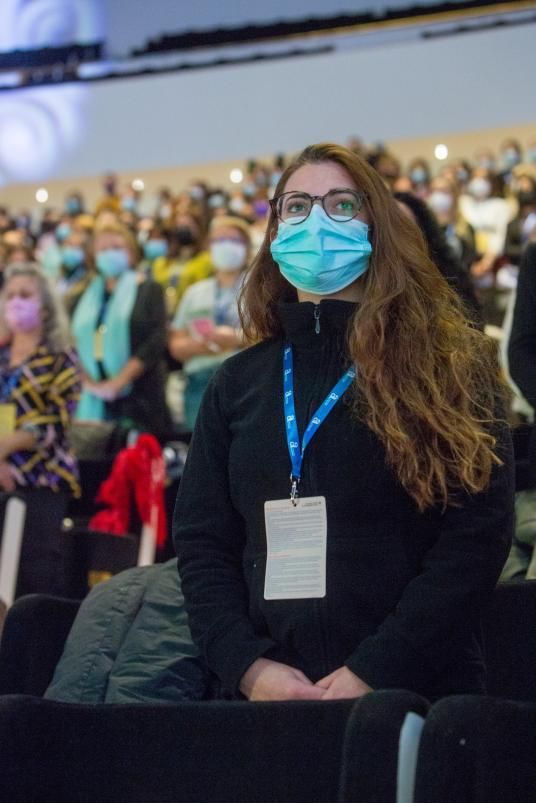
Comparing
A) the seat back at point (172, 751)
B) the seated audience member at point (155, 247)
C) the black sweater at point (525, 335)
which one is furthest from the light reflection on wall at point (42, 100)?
the seat back at point (172, 751)

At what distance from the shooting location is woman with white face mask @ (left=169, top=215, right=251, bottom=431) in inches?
272

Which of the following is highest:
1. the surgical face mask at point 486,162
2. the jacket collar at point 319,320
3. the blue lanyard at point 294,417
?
the surgical face mask at point 486,162

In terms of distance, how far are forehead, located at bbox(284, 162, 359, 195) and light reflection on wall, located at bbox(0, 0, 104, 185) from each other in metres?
15.3

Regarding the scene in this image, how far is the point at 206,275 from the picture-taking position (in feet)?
26.5

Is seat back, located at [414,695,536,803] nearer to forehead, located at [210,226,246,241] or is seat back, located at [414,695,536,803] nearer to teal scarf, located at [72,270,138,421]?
forehead, located at [210,226,246,241]

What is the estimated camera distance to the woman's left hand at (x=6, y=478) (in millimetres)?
5168

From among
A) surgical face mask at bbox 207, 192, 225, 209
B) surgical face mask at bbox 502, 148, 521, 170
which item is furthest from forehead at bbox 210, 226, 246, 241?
surgical face mask at bbox 502, 148, 521, 170

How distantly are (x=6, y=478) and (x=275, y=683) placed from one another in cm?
305

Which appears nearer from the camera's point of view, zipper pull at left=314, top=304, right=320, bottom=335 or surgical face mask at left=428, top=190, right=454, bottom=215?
zipper pull at left=314, top=304, right=320, bottom=335

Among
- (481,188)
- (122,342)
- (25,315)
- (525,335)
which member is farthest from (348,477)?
(481,188)

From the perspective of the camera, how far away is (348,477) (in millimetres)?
2389

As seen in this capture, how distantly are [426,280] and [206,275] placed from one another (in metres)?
5.50

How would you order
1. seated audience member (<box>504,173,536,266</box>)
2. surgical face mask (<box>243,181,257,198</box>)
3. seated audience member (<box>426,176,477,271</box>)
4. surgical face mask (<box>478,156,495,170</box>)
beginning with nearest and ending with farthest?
seated audience member (<box>426,176,477,271</box>)
seated audience member (<box>504,173,536,266</box>)
surgical face mask (<box>243,181,257,198</box>)
surgical face mask (<box>478,156,495,170</box>)

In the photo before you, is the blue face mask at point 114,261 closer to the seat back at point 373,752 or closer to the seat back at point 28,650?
the seat back at point 28,650
